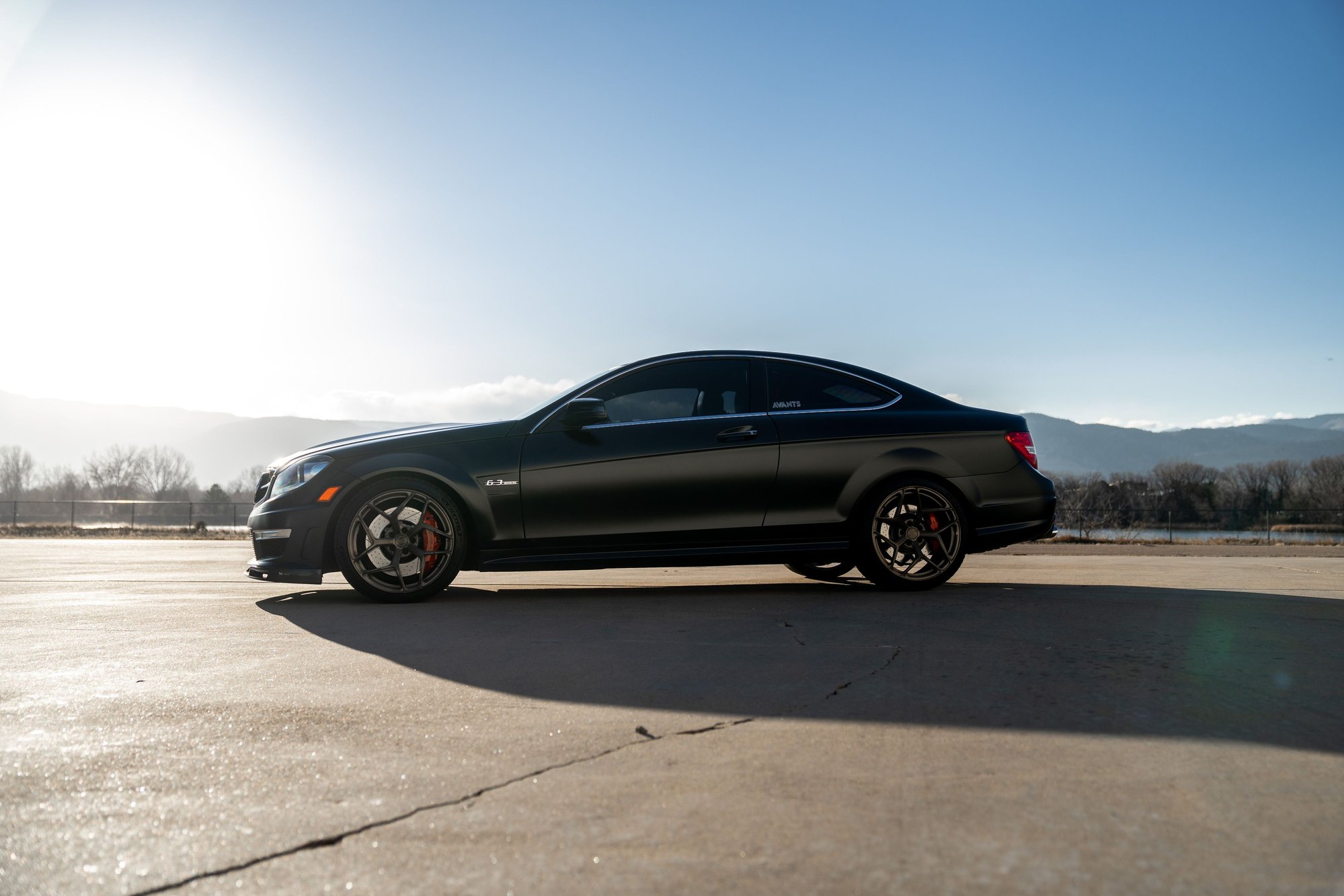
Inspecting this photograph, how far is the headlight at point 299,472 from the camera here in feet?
21.4

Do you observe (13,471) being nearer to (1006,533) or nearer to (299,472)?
(299,472)

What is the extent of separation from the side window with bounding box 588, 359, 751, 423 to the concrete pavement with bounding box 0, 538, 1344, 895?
1.71 m

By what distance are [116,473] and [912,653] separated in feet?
438

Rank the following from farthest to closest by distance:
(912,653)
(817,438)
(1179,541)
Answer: (1179,541), (817,438), (912,653)

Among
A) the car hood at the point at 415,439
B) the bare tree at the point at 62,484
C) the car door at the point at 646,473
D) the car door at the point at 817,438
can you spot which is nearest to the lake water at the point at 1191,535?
the car door at the point at 817,438

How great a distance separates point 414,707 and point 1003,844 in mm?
2027

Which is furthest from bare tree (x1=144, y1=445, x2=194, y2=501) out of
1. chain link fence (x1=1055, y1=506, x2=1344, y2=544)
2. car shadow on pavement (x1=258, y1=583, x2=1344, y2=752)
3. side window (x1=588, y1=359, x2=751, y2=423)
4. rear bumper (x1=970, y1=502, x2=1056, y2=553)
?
rear bumper (x1=970, y1=502, x2=1056, y2=553)

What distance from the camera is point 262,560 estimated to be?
259 inches

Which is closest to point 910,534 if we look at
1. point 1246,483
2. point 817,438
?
point 817,438

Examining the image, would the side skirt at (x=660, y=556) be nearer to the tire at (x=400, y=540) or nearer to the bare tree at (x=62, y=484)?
the tire at (x=400, y=540)

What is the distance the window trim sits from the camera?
6.64 m

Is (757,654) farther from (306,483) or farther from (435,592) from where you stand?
(306,483)

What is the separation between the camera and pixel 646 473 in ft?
21.3

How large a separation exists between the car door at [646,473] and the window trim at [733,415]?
2cm
